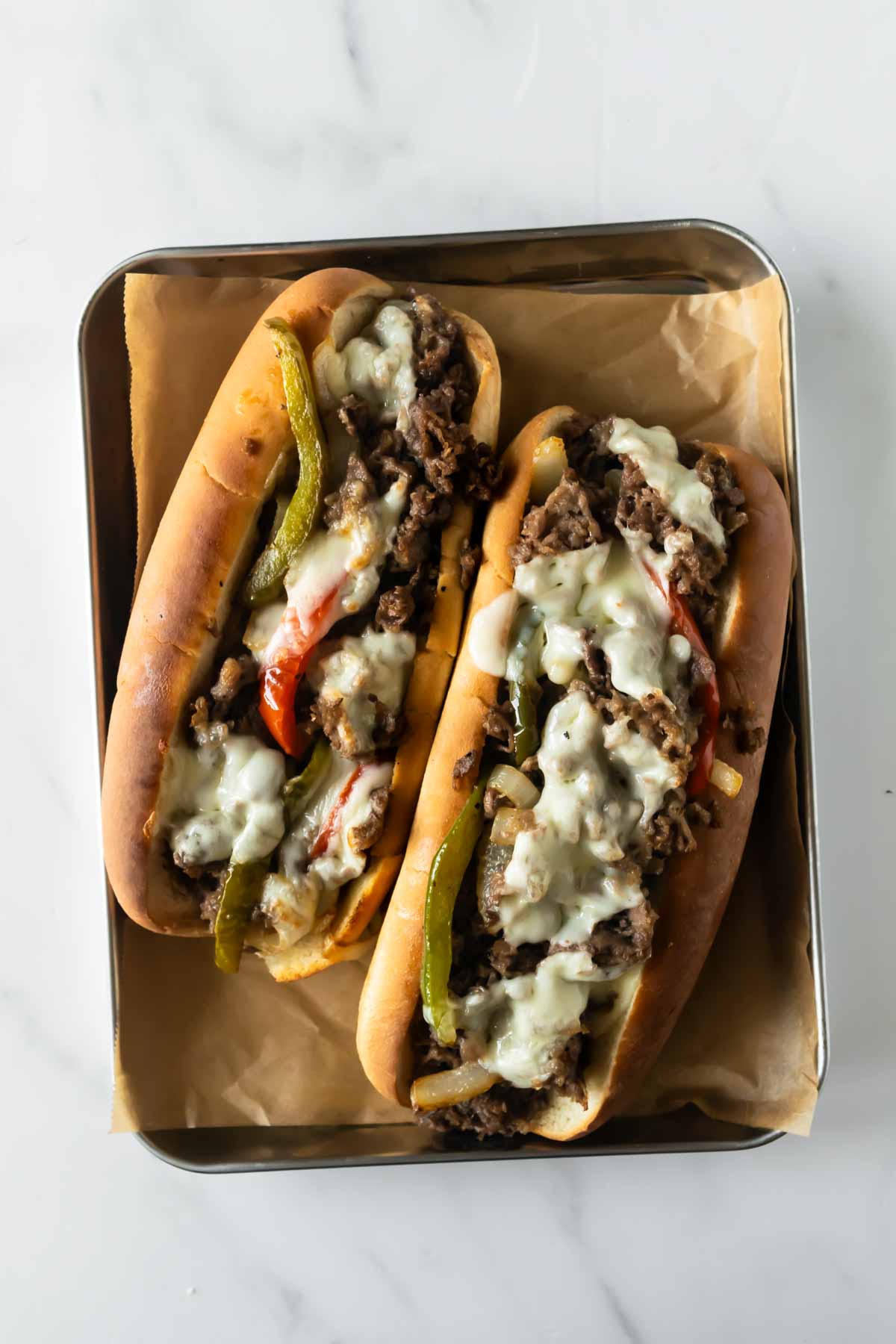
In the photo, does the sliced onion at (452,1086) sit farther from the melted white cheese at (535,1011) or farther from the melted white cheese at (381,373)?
the melted white cheese at (381,373)

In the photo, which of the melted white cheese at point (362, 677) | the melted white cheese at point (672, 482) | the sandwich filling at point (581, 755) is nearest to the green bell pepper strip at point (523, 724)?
the sandwich filling at point (581, 755)

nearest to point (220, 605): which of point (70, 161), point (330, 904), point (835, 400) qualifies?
point (330, 904)

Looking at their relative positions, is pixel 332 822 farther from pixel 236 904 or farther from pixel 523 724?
pixel 523 724

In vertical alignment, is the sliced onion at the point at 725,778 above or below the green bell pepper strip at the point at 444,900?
above

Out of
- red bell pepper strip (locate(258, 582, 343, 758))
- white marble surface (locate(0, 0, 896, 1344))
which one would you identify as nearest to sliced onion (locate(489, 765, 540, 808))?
red bell pepper strip (locate(258, 582, 343, 758))

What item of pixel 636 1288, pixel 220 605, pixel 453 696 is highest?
pixel 220 605

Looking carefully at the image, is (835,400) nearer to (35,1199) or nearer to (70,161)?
(70,161)

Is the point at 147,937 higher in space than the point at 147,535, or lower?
lower
